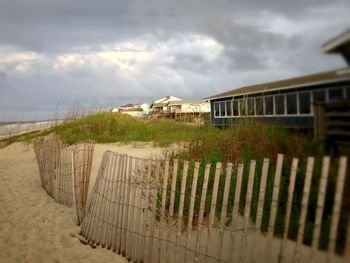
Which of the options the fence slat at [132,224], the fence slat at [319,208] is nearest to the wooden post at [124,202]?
the fence slat at [132,224]

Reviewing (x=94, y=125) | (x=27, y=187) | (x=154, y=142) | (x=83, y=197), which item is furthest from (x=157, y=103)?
(x=83, y=197)

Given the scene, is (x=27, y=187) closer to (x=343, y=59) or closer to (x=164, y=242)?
(x=164, y=242)

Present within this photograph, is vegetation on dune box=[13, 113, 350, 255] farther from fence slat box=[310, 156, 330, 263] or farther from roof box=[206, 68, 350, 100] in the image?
roof box=[206, 68, 350, 100]

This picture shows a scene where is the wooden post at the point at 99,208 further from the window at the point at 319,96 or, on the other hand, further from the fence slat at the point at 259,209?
the window at the point at 319,96

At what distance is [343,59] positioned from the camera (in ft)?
7.94

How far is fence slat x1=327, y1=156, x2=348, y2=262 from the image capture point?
2695 mm

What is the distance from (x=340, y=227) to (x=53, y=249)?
14.8 feet

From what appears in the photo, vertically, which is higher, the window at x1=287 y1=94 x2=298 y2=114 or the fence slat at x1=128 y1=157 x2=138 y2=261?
the window at x1=287 y1=94 x2=298 y2=114

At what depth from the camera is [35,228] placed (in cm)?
720

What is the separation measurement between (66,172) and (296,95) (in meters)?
6.07

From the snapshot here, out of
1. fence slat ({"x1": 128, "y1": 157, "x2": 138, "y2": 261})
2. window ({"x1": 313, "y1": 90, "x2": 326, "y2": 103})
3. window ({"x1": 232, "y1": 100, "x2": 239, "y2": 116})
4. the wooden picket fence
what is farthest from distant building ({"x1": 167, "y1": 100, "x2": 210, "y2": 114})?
window ({"x1": 313, "y1": 90, "x2": 326, "y2": 103})

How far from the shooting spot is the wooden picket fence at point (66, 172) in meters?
7.30

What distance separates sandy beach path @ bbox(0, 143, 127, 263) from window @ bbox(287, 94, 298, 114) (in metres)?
3.54

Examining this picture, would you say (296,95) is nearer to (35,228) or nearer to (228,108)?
(228,108)
